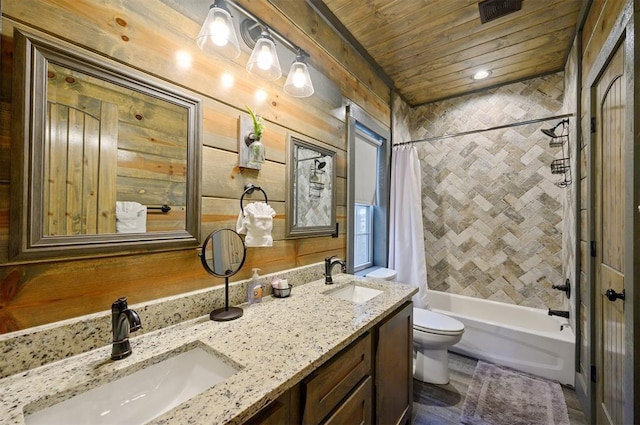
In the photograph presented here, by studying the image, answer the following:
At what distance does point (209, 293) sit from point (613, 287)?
194 centimetres

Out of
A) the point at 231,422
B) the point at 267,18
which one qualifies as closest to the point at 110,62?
the point at 267,18

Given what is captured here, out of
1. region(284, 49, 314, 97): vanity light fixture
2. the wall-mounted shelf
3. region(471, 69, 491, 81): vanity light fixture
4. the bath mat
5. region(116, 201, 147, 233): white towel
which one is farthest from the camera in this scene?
region(471, 69, 491, 81): vanity light fixture

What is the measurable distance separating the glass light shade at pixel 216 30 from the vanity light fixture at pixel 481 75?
2539mm

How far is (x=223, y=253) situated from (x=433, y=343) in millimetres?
1725

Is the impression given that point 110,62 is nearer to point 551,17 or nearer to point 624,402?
point 624,402

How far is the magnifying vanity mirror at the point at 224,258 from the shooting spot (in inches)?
43.9

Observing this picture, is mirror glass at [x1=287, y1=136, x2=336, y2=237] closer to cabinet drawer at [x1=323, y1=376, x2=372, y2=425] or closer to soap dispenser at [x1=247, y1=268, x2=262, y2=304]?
soap dispenser at [x1=247, y1=268, x2=262, y2=304]

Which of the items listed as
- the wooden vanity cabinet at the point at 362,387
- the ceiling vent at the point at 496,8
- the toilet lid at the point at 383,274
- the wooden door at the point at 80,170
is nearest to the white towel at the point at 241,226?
the wooden door at the point at 80,170

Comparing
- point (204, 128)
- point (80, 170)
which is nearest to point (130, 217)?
point (80, 170)

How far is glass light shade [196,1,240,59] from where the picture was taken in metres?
1.09

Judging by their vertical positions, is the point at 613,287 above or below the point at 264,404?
above

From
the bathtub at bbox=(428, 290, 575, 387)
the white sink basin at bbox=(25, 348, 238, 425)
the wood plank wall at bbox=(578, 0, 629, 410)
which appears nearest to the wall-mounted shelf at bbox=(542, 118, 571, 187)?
the wood plank wall at bbox=(578, 0, 629, 410)

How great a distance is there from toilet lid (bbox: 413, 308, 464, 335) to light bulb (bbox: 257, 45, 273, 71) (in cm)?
206

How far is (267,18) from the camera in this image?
1.49 meters
